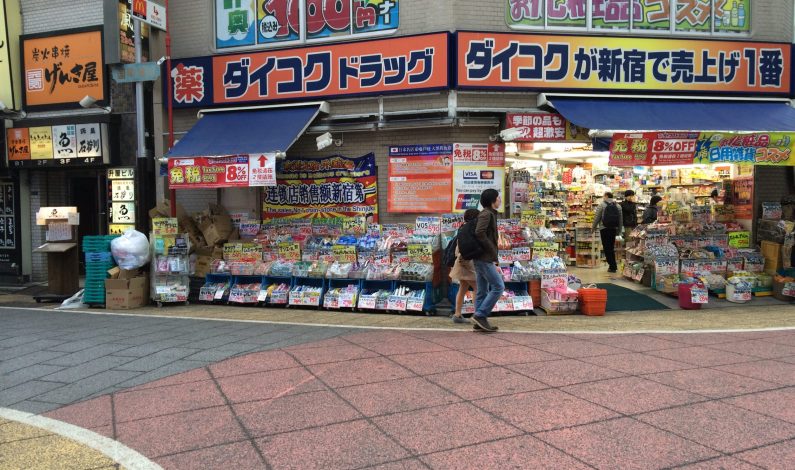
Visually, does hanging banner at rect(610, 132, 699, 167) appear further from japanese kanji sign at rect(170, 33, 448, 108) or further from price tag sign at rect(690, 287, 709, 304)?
japanese kanji sign at rect(170, 33, 448, 108)

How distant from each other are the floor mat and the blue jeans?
9.54 feet

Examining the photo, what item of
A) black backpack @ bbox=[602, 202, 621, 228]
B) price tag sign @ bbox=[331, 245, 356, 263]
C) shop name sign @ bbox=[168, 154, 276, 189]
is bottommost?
price tag sign @ bbox=[331, 245, 356, 263]

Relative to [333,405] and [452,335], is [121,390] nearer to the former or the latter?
[333,405]

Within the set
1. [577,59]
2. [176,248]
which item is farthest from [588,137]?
[176,248]

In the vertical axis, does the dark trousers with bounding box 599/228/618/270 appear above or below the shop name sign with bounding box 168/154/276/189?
below

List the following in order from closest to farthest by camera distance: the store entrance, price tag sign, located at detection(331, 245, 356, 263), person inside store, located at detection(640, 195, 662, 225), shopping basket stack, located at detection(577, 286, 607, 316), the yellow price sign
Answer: shopping basket stack, located at detection(577, 286, 607, 316) → price tag sign, located at detection(331, 245, 356, 263) → the yellow price sign → person inside store, located at detection(640, 195, 662, 225) → the store entrance

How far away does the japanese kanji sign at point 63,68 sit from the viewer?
12.2 m

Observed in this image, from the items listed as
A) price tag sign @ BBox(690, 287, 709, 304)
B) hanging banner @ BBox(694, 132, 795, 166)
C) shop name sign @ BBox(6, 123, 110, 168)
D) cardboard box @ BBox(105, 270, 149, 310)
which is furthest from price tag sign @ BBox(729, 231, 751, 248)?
shop name sign @ BBox(6, 123, 110, 168)

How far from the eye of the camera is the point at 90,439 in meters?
4.19

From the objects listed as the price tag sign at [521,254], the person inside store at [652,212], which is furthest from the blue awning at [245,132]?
the person inside store at [652,212]

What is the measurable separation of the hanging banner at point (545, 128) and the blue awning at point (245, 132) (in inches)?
150

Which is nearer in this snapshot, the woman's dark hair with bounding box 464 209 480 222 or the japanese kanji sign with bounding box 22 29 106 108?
the woman's dark hair with bounding box 464 209 480 222

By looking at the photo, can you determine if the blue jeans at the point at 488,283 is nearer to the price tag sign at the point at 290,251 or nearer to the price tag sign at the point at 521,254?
the price tag sign at the point at 521,254

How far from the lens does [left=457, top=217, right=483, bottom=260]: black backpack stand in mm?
7508
